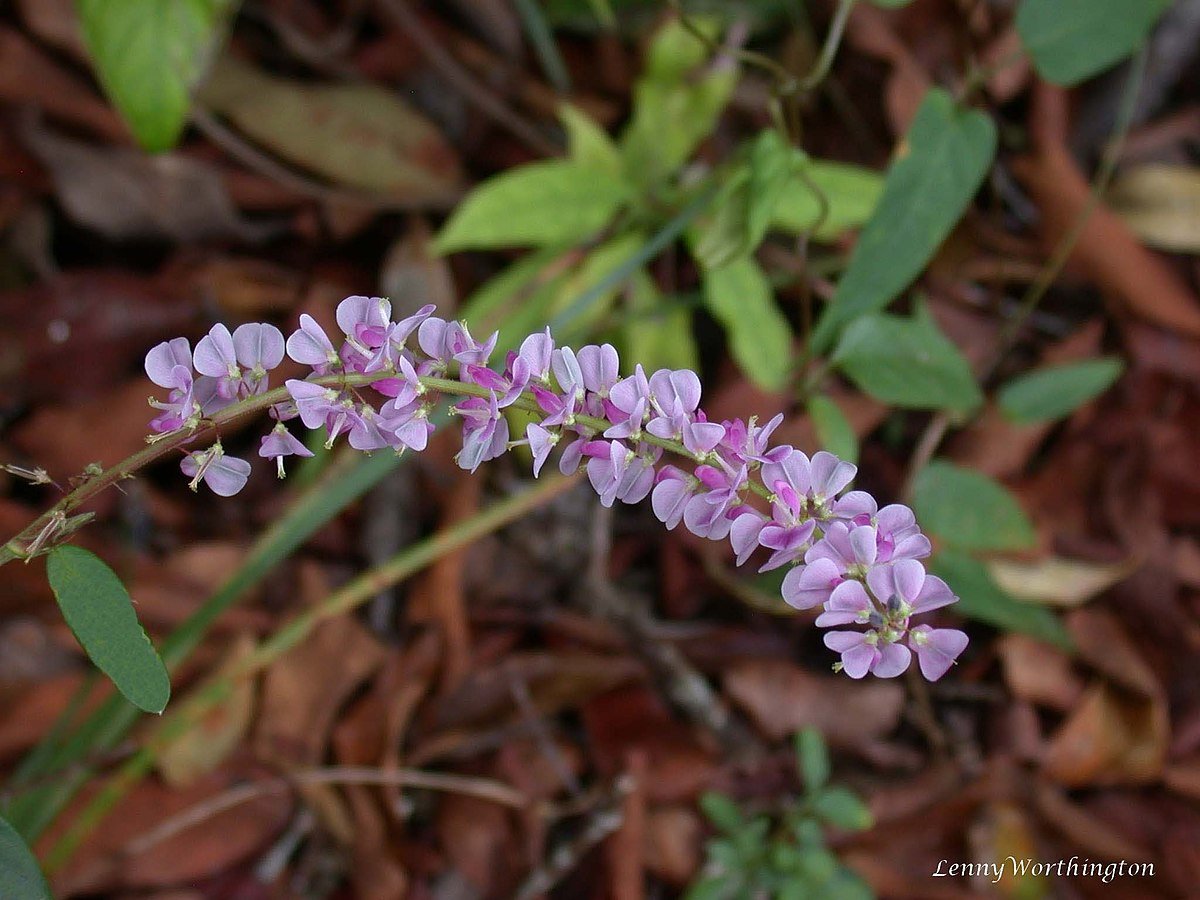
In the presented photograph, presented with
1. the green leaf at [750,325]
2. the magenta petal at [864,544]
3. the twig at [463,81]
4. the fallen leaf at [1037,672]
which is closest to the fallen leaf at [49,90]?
the twig at [463,81]

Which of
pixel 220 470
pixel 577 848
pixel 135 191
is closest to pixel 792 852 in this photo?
pixel 577 848

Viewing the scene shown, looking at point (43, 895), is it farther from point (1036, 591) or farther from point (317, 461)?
point (1036, 591)

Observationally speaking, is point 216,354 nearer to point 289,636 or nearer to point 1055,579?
point 289,636

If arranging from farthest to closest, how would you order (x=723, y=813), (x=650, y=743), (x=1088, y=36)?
(x=650, y=743) < (x=723, y=813) < (x=1088, y=36)

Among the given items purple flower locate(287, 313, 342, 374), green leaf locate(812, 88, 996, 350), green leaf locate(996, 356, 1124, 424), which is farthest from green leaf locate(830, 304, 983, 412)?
purple flower locate(287, 313, 342, 374)

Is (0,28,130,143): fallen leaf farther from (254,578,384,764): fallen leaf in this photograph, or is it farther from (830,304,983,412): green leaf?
(830,304,983,412): green leaf
